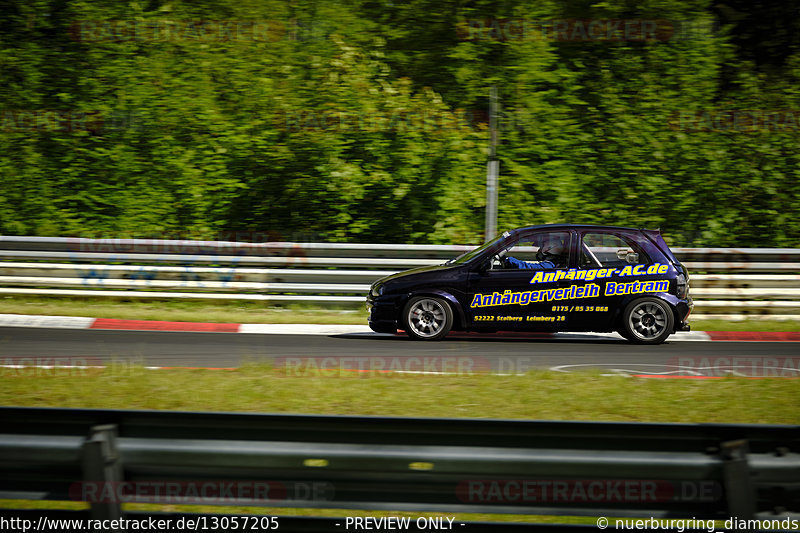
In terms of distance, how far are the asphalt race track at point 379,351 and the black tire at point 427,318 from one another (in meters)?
0.16

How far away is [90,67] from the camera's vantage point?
16281 mm

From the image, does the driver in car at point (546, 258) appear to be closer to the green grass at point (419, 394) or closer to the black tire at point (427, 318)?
the black tire at point (427, 318)

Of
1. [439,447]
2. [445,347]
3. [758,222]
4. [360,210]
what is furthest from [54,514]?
[758,222]

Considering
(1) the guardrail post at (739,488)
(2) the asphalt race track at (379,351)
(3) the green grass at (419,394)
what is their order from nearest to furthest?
(1) the guardrail post at (739,488)
(3) the green grass at (419,394)
(2) the asphalt race track at (379,351)

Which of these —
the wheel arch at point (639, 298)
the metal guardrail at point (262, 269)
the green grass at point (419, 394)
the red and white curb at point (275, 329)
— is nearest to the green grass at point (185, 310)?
the metal guardrail at point (262, 269)

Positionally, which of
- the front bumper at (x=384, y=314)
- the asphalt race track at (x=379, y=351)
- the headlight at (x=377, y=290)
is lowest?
the asphalt race track at (x=379, y=351)

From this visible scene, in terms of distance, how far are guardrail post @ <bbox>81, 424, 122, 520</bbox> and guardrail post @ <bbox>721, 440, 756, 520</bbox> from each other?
278 cm

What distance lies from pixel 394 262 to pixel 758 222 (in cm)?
719

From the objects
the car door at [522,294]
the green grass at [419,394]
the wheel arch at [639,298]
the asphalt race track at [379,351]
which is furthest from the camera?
the wheel arch at [639,298]

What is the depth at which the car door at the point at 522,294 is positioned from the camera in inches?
432

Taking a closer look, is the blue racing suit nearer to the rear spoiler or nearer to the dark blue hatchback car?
the dark blue hatchback car

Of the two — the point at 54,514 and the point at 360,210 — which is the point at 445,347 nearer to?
the point at 360,210

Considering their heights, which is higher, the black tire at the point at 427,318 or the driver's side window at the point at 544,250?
the driver's side window at the point at 544,250

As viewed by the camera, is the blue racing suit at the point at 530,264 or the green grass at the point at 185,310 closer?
the blue racing suit at the point at 530,264
